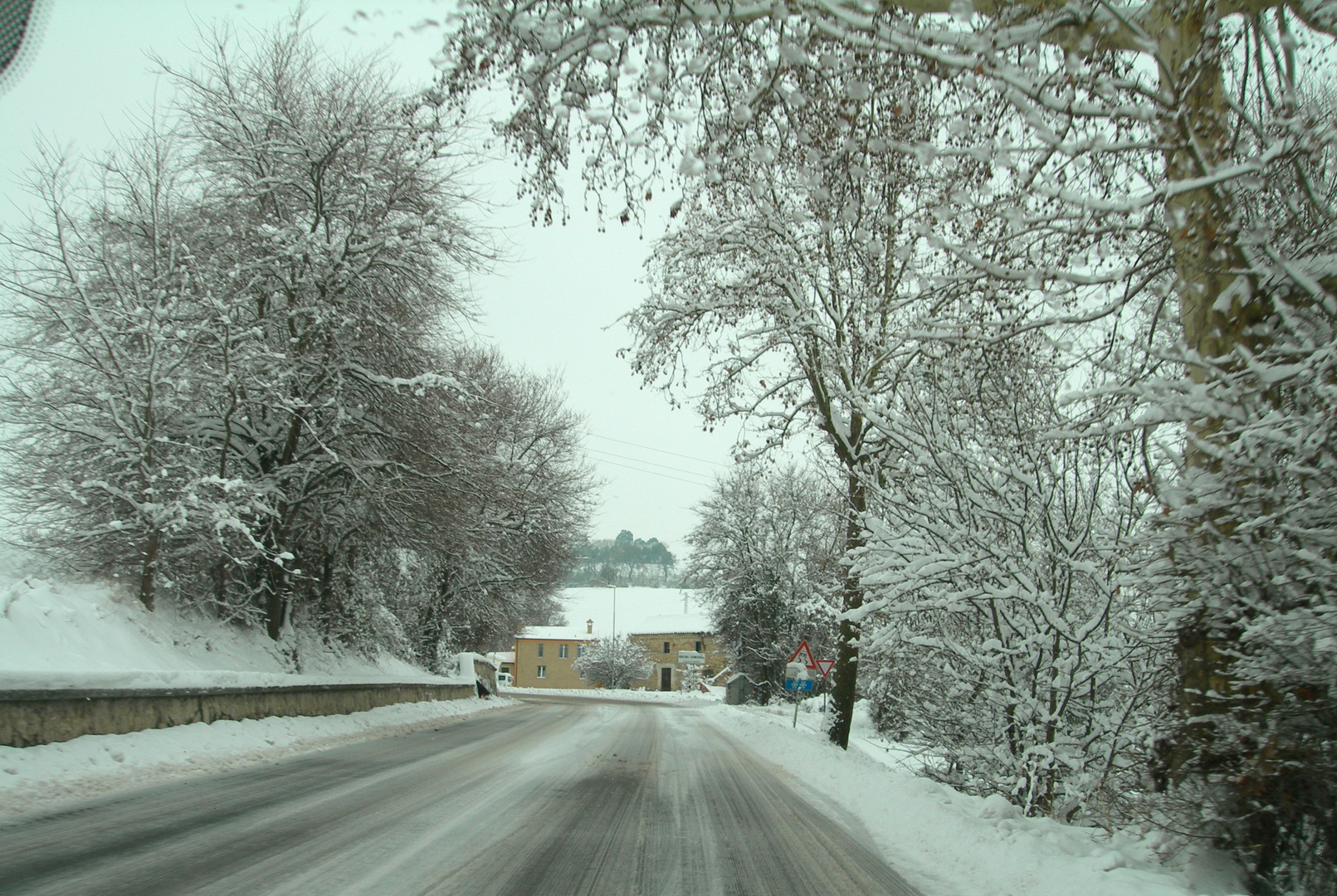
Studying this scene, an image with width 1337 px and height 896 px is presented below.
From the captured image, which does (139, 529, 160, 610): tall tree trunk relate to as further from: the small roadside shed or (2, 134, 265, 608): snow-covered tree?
the small roadside shed

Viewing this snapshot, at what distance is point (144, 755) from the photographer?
8.26m

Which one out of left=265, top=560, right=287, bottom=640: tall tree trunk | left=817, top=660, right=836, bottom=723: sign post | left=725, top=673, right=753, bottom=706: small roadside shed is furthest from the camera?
left=725, top=673, right=753, bottom=706: small roadside shed

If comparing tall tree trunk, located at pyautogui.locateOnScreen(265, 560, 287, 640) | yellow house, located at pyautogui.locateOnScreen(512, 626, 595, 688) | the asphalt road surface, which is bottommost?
yellow house, located at pyautogui.locateOnScreen(512, 626, 595, 688)

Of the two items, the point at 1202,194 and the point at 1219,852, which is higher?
the point at 1202,194

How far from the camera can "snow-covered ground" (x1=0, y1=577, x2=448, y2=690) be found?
8078 mm

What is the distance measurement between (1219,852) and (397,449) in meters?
13.8

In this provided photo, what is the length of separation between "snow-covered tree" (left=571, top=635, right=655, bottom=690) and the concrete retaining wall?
48.4m

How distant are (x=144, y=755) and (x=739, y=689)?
32459mm

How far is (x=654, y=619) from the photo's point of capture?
285 feet

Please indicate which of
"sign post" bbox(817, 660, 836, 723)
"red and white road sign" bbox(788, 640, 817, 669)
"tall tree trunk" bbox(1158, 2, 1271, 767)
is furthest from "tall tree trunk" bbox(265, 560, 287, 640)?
"tall tree trunk" bbox(1158, 2, 1271, 767)

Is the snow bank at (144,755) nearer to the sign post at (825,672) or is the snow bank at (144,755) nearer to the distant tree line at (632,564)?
the sign post at (825,672)

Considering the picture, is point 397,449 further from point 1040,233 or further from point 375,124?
point 1040,233

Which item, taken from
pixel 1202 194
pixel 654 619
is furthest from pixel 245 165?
pixel 654 619

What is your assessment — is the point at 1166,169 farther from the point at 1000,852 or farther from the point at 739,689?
the point at 739,689
